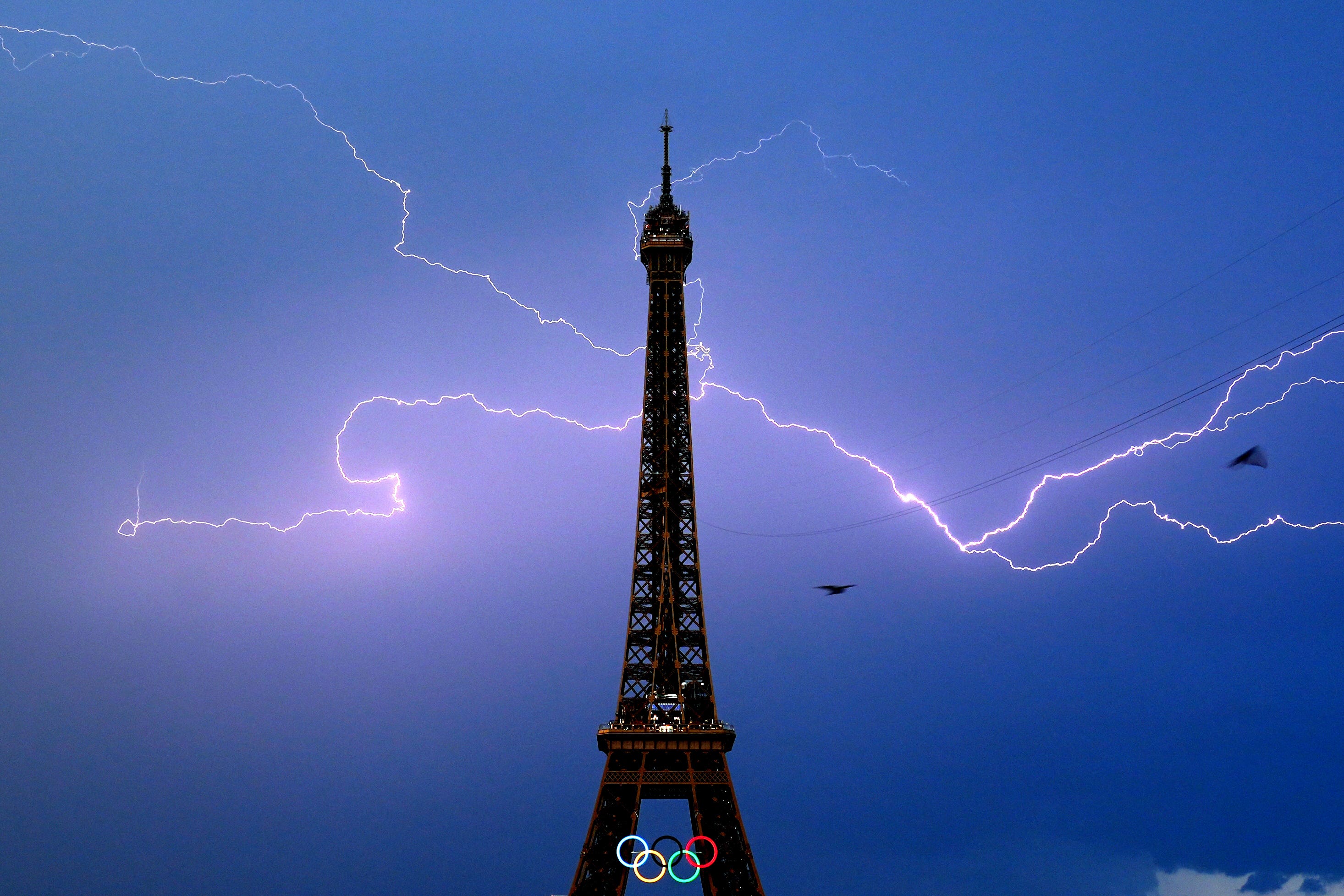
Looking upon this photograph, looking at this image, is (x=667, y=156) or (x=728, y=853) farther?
(x=667, y=156)

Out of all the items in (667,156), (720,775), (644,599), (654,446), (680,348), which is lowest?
(720,775)

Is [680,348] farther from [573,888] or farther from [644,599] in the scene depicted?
[573,888]

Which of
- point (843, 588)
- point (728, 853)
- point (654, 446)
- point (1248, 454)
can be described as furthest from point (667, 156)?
point (1248, 454)

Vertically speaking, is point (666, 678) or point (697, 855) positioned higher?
point (666, 678)

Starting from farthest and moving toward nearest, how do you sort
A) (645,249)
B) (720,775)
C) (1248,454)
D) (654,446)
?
(645,249) → (654,446) → (720,775) → (1248,454)

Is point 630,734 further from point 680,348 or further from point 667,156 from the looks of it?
point 667,156

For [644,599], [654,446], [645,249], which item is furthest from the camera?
[645,249]

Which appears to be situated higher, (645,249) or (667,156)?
(667,156)

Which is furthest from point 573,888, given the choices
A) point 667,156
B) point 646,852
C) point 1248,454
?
point 667,156
